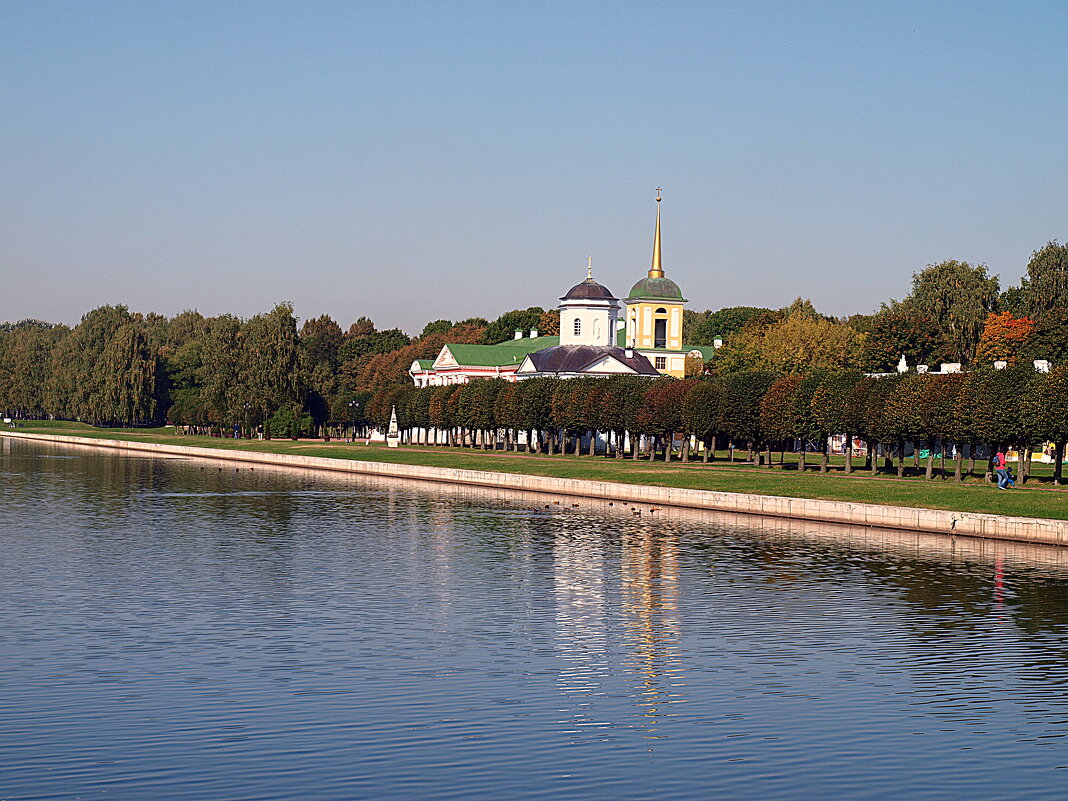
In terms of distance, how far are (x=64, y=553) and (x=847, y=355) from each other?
332 ft

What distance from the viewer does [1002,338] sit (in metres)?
113

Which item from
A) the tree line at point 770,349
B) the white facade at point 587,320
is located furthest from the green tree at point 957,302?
the white facade at point 587,320

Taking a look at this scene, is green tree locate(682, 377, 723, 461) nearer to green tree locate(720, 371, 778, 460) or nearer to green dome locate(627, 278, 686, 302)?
green tree locate(720, 371, 778, 460)

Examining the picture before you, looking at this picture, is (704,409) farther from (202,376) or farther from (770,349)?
(202,376)

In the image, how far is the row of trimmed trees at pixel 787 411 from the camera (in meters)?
60.6

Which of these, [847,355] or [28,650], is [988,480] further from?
[847,355]

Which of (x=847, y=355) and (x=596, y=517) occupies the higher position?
(x=847, y=355)

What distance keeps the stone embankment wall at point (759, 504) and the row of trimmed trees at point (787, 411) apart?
15.2 metres

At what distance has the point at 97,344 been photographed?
172 meters

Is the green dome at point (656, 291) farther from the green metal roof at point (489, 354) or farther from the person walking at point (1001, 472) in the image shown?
the person walking at point (1001, 472)

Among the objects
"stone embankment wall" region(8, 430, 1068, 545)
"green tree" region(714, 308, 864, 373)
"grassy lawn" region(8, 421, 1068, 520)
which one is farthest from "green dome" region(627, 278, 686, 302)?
"stone embankment wall" region(8, 430, 1068, 545)

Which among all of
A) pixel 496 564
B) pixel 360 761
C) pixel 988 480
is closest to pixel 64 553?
pixel 496 564

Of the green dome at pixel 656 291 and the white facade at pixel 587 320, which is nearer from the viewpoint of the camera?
the white facade at pixel 587 320

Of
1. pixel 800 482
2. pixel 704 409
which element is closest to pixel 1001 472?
pixel 800 482
